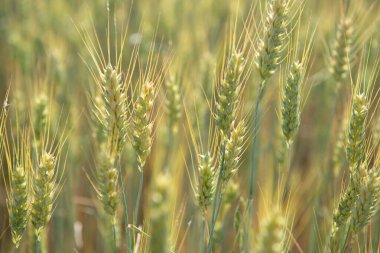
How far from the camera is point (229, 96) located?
151 centimetres

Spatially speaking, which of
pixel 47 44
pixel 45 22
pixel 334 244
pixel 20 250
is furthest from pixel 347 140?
pixel 45 22

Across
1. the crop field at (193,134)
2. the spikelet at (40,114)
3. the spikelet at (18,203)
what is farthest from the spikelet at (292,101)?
the spikelet at (40,114)

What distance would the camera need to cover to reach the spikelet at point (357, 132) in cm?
153

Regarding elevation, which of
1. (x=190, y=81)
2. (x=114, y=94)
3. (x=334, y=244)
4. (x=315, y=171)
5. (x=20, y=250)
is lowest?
(x=20, y=250)

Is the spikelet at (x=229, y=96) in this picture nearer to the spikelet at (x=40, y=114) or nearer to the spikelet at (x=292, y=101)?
the spikelet at (x=292, y=101)

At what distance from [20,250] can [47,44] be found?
1.19 m

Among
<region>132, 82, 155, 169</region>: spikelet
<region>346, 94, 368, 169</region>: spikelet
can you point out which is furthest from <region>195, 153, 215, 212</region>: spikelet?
<region>346, 94, 368, 169</region>: spikelet

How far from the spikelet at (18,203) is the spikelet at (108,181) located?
0.21 m

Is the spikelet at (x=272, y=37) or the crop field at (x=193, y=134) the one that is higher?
the spikelet at (x=272, y=37)

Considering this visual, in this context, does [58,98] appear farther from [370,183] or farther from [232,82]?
[370,183]

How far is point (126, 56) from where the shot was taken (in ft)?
11.2

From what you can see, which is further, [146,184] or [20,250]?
[146,184]

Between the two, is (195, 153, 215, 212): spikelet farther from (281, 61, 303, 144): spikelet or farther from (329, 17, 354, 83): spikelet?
(329, 17, 354, 83): spikelet

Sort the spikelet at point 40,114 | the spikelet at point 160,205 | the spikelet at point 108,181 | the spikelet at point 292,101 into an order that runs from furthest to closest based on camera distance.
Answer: the spikelet at point 40,114, the spikelet at point 292,101, the spikelet at point 108,181, the spikelet at point 160,205
